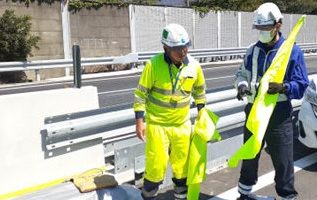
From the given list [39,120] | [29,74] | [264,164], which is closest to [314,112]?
[264,164]

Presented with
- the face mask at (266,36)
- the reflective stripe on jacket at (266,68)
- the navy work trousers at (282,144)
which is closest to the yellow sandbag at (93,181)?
the navy work trousers at (282,144)

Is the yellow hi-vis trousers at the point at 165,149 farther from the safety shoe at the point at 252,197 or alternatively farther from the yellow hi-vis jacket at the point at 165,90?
the safety shoe at the point at 252,197

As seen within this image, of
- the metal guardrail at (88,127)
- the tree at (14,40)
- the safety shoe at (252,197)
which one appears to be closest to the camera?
the metal guardrail at (88,127)

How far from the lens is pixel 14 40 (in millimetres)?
17547

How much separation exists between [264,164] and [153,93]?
98.2 inches

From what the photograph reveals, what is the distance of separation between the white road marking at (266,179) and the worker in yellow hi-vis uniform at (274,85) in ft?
1.52

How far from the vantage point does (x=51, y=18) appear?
19578mm

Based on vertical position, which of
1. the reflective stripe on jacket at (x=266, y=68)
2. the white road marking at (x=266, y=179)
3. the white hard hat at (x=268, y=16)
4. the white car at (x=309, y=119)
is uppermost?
the white hard hat at (x=268, y=16)

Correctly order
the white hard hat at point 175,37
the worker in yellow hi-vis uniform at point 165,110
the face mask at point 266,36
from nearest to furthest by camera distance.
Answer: the white hard hat at point 175,37 < the worker in yellow hi-vis uniform at point 165,110 < the face mask at point 266,36

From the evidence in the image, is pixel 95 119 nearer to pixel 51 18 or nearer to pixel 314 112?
pixel 314 112

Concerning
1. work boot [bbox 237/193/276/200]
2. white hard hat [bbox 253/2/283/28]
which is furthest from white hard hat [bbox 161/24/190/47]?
work boot [bbox 237/193/276/200]

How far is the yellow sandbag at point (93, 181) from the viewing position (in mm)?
4438

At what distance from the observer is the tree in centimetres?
1736

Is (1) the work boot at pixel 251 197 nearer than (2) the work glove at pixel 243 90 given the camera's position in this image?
No
